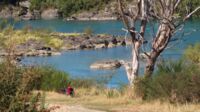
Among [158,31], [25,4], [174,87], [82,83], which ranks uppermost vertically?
[25,4]

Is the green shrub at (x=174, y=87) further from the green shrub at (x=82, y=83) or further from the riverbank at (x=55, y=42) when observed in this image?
the riverbank at (x=55, y=42)

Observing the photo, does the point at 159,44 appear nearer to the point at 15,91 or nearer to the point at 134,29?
the point at 134,29

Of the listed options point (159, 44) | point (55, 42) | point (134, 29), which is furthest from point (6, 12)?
point (159, 44)

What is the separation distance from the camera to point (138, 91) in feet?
57.0

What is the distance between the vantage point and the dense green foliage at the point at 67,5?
151738mm

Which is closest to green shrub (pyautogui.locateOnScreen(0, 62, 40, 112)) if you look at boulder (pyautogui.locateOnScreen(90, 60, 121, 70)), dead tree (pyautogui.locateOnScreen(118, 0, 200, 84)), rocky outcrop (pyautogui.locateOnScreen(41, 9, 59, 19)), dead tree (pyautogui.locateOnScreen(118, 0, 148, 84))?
dead tree (pyautogui.locateOnScreen(118, 0, 200, 84))

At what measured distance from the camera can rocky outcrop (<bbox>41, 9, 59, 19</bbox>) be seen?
156 metres

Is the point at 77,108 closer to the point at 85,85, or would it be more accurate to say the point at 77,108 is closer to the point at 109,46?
the point at 85,85

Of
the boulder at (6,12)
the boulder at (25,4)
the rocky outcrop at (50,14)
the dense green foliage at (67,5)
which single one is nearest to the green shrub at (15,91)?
the dense green foliage at (67,5)

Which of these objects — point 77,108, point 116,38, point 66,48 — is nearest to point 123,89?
point 77,108

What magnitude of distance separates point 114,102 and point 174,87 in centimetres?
208

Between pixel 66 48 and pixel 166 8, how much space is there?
50.0 m

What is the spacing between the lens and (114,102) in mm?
16688

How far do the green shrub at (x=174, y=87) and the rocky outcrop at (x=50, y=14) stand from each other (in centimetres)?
13941
